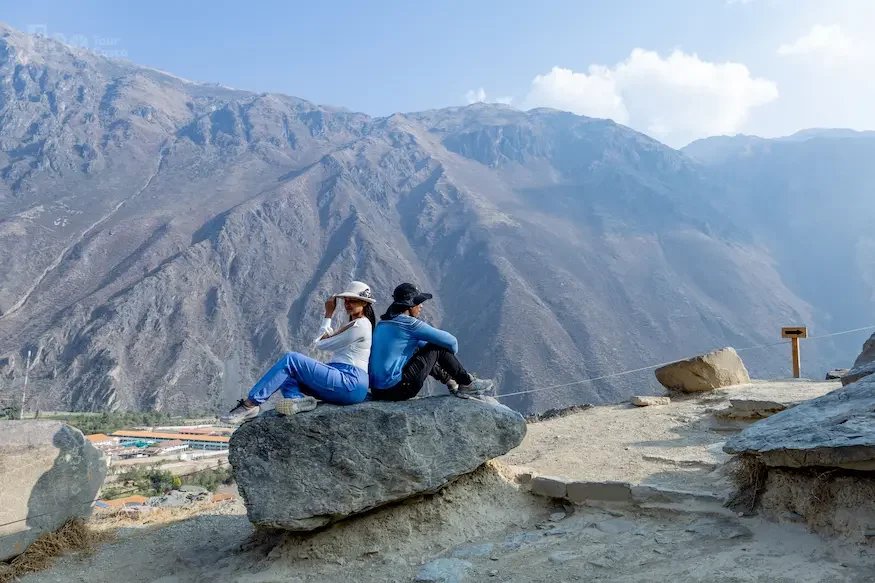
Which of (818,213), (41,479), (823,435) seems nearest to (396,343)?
(823,435)

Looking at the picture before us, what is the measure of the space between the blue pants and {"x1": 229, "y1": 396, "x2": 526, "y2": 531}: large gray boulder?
0.46ft

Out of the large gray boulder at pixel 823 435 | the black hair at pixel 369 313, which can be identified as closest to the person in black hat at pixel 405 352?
the black hair at pixel 369 313

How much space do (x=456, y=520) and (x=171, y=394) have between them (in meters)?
50.0

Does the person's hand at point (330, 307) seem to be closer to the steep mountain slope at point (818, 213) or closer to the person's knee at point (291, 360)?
the person's knee at point (291, 360)

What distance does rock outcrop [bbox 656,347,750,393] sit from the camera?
11.1 meters

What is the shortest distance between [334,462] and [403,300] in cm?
171

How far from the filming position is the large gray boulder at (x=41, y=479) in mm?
5711

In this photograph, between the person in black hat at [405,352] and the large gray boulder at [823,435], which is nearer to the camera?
the large gray boulder at [823,435]

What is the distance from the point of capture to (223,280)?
66125mm

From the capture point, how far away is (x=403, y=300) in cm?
578

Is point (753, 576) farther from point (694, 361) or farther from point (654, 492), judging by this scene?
point (694, 361)

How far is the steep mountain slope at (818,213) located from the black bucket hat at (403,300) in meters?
69.9

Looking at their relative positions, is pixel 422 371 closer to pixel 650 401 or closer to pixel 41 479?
pixel 41 479

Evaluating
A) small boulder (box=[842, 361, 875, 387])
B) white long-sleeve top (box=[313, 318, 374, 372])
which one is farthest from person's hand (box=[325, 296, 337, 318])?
small boulder (box=[842, 361, 875, 387])
